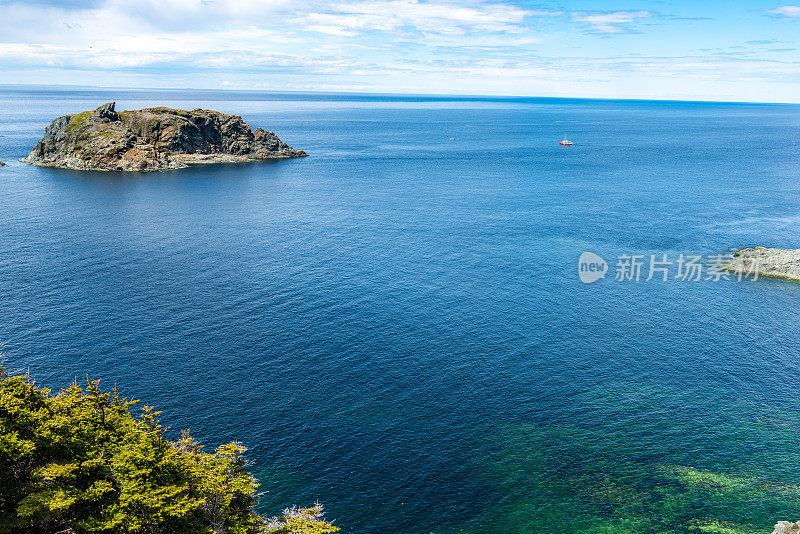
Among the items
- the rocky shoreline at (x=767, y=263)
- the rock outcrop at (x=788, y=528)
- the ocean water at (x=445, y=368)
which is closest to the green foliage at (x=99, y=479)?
the ocean water at (x=445, y=368)

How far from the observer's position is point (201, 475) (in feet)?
181

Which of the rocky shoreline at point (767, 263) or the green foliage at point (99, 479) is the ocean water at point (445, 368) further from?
the green foliage at point (99, 479)

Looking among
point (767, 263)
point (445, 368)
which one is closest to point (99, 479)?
point (445, 368)

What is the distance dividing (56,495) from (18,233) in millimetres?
144683

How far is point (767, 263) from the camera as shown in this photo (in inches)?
5768

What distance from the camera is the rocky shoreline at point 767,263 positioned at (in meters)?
143

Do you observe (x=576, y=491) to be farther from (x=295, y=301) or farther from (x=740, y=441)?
(x=295, y=301)

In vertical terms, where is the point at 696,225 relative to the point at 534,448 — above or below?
above

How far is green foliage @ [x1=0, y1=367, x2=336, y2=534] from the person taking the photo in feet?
164

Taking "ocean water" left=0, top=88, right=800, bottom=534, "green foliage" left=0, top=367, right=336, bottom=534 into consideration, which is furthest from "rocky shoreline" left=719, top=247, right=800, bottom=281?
"green foliage" left=0, top=367, right=336, bottom=534

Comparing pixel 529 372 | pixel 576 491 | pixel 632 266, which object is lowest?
pixel 576 491

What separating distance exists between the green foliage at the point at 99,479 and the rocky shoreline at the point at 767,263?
133 m

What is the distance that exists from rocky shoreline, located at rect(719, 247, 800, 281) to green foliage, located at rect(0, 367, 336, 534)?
437 ft

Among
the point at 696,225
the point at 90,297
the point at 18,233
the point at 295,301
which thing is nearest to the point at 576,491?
the point at 295,301
